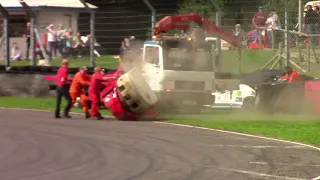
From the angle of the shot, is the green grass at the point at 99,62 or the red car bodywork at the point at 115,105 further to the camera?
the green grass at the point at 99,62

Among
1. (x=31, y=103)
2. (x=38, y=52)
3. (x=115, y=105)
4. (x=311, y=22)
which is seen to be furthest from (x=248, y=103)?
(x=38, y=52)

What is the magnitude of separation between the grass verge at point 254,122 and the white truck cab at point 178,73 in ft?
2.38

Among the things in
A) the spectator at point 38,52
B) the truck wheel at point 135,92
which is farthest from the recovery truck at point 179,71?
the spectator at point 38,52

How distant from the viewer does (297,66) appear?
27.9 metres

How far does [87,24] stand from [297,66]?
856 cm

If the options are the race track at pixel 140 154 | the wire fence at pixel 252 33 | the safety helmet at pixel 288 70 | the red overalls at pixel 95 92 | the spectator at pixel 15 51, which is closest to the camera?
the race track at pixel 140 154

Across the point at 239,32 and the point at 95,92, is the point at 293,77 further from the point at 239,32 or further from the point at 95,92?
the point at 95,92

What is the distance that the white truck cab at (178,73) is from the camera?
24.8 m

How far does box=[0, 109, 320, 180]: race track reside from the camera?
13180 millimetres

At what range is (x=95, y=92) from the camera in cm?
2295

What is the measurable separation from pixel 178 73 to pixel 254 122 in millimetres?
3604

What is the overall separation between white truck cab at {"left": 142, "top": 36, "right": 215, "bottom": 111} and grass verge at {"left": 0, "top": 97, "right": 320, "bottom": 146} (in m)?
0.73

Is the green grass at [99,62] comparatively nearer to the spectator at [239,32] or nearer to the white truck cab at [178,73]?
the spectator at [239,32]

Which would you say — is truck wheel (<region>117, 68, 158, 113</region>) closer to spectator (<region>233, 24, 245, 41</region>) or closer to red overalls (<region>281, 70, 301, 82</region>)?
red overalls (<region>281, 70, 301, 82</region>)
